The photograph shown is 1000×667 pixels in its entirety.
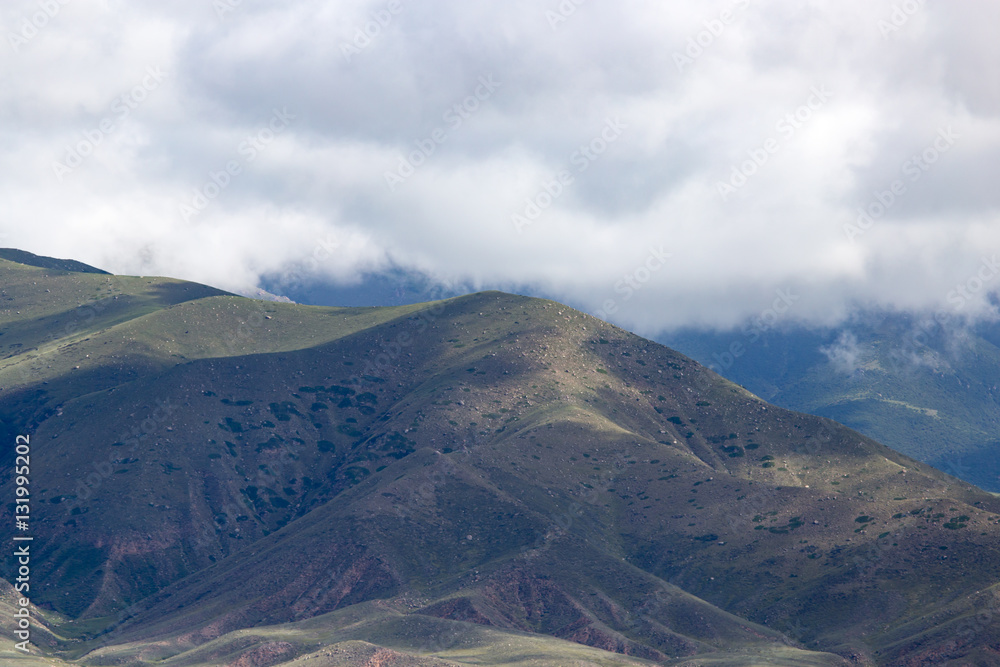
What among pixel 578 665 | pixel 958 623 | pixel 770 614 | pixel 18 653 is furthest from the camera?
pixel 770 614

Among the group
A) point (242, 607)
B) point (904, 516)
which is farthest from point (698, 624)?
point (242, 607)

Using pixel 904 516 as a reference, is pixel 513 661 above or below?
below

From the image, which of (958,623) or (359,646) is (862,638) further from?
(359,646)

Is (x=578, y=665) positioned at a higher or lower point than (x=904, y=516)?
lower

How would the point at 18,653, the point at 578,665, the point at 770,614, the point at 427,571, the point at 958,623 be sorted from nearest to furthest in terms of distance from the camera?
the point at 578,665
the point at 958,623
the point at 18,653
the point at 770,614
the point at 427,571

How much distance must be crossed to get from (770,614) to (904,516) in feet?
106

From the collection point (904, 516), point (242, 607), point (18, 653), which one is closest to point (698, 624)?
point (904, 516)

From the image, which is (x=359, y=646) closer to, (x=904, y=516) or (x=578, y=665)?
(x=578, y=665)

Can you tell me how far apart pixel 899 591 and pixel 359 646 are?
81.6 m

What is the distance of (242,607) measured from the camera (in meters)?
186

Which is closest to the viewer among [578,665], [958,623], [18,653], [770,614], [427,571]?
[578,665]

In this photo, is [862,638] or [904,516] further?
[904,516]

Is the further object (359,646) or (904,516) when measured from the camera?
(904,516)

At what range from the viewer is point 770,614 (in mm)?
179250
